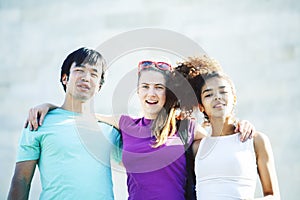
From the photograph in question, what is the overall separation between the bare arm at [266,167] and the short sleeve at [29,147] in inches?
112

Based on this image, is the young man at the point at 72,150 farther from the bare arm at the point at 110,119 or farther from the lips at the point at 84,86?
the bare arm at the point at 110,119

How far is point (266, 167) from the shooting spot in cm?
606

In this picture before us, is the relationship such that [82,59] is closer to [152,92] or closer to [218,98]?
[152,92]

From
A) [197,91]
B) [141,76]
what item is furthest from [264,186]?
[141,76]

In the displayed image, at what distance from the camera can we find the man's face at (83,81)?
6664 mm

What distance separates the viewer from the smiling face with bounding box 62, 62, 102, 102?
6664 mm

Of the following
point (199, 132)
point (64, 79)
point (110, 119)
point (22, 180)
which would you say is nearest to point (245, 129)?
point (199, 132)

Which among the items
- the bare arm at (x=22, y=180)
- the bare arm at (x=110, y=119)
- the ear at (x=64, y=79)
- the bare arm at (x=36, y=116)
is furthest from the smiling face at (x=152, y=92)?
the bare arm at (x=22, y=180)

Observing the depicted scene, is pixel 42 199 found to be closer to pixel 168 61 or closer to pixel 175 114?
pixel 175 114

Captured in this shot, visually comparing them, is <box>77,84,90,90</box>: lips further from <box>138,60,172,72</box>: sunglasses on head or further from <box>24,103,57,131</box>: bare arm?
<box>138,60,172,72</box>: sunglasses on head

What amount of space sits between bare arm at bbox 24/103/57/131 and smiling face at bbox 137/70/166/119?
133 cm

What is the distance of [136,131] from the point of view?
22.2 feet

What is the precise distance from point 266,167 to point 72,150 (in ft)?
8.19

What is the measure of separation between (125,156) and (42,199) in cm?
123
